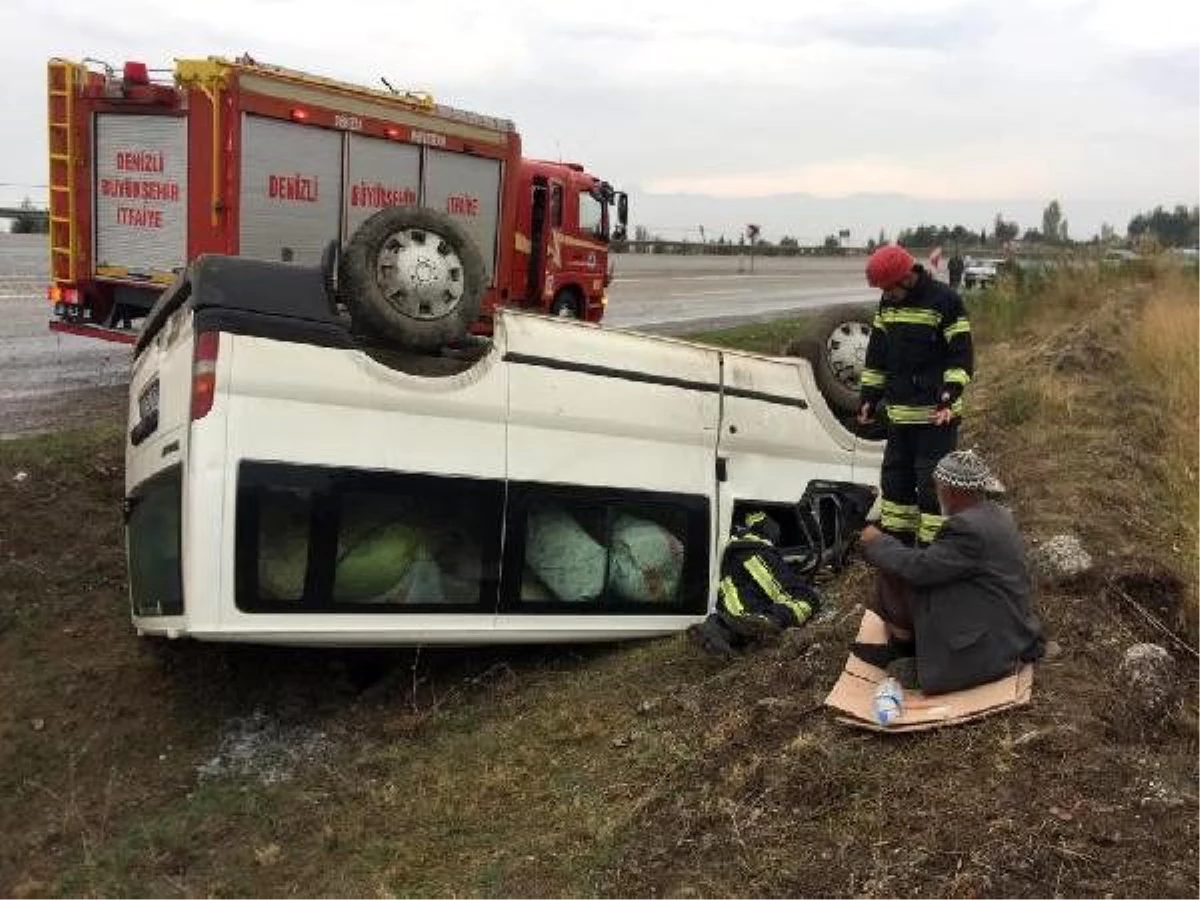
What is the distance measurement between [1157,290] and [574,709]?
50.7ft

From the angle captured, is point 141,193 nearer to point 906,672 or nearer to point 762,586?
point 762,586

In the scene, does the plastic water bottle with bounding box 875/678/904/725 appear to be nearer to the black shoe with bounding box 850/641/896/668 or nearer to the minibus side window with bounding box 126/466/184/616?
the black shoe with bounding box 850/641/896/668

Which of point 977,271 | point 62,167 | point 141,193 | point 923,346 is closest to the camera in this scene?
point 923,346

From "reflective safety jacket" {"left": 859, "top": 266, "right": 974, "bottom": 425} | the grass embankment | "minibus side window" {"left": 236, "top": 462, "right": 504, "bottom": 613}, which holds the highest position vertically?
"reflective safety jacket" {"left": 859, "top": 266, "right": 974, "bottom": 425}

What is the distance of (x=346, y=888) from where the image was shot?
3691mm

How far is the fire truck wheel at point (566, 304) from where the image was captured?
13.7m

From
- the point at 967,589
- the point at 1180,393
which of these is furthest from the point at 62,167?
the point at 1180,393

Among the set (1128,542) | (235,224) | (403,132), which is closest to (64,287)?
(235,224)

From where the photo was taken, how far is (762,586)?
525cm

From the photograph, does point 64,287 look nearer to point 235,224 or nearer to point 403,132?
point 235,224

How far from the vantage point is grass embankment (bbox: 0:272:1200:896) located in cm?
315

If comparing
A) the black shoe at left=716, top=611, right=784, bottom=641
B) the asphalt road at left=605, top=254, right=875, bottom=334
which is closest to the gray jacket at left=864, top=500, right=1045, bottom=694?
the black shoe at left=716, top=611, right=784, bottom=641

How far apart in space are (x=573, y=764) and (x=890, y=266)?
8.49ft

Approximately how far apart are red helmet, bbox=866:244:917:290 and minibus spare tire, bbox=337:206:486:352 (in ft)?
5.76
